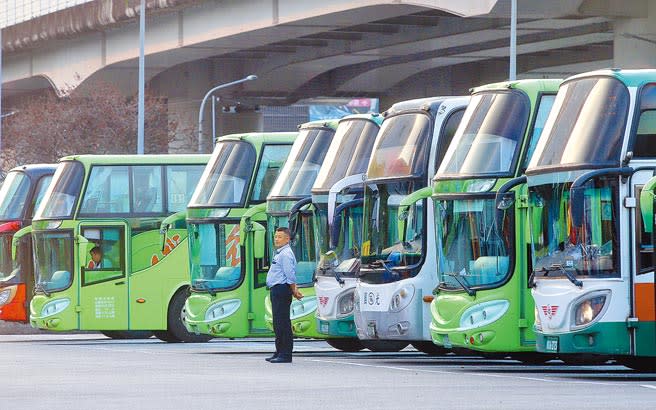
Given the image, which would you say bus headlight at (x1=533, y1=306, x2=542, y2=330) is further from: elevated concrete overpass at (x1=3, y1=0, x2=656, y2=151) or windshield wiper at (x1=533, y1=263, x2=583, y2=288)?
elevated concrete overpass at (x1=3, y1=0, x2=656, y2=151)

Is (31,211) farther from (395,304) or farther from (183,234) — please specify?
(395,304)

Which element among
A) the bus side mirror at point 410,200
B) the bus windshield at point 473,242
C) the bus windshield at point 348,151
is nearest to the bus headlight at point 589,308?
the bus windshield at point 473,242

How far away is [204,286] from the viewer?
27938mm

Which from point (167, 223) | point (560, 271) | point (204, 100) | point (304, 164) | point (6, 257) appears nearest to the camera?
point (560, 271)

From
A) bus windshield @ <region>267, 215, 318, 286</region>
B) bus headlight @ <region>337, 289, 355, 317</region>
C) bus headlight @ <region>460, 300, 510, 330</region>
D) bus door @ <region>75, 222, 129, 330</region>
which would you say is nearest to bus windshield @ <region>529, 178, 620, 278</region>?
bus headlight @ <region>460, 300, 510, 330</region>

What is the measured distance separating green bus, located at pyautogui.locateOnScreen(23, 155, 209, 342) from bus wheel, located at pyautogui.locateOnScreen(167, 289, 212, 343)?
16 mm

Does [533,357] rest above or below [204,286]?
below

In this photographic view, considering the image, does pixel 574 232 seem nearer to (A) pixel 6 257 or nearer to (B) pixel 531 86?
(B) pixel 531 86

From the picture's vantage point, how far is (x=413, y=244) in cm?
2266

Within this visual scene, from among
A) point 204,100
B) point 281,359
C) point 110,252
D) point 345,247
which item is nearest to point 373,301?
point 281,359

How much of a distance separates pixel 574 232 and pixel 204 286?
390 inches

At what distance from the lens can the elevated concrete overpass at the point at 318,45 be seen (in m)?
45.5

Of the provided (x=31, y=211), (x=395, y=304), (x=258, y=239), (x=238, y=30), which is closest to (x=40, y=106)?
(x=238, y=30)

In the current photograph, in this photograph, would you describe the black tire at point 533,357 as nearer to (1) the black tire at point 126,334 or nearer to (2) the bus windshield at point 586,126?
(2) the bus windshield at point 586,126
